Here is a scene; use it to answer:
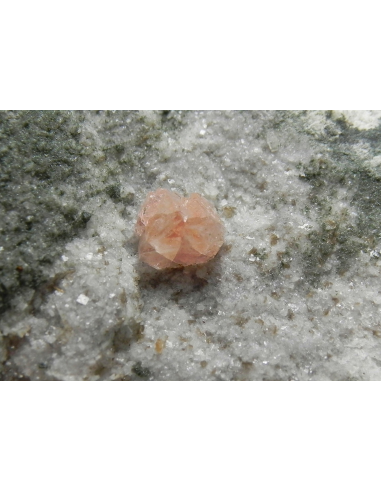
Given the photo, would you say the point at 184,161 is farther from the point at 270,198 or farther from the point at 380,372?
the point at 380,372

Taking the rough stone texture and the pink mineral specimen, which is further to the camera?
the pink mineral specimen

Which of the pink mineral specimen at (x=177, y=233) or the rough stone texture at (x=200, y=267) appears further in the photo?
the pink mineral specimen at (x=177, y=233)

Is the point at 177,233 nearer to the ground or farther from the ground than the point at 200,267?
farther from the ground
